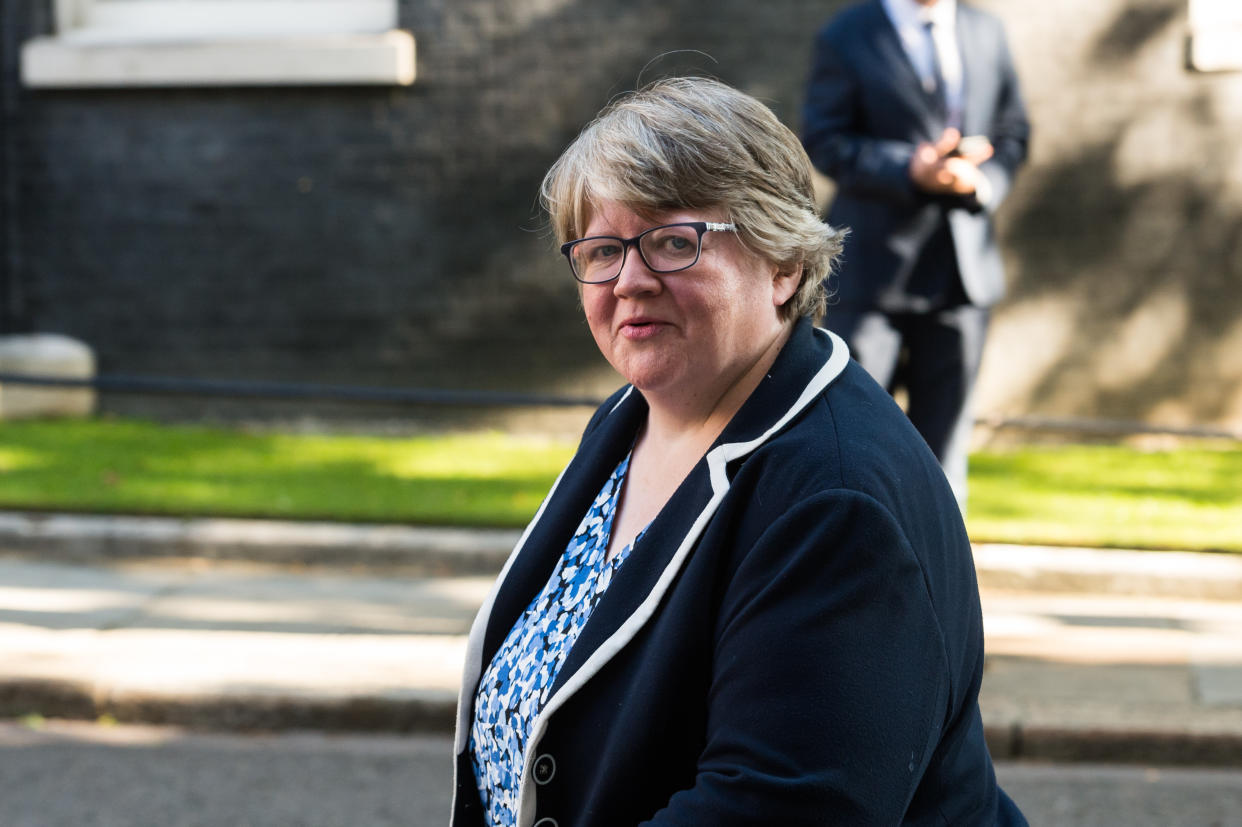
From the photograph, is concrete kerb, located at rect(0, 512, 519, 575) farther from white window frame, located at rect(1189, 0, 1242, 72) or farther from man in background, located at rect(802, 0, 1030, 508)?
white window frame, located at rect(1189, 0, 1242, 72)

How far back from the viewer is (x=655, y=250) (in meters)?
2.02

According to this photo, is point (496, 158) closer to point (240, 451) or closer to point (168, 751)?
point (240, 451)

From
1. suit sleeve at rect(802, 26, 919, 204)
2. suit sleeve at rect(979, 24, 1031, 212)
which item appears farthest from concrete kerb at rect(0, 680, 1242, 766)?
suit sleeve at rect(979, 24, 1031, 212)

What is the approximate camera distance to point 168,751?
471cm

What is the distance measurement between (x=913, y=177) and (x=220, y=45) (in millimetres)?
6146

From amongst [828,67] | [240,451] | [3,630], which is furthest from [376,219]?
[828,67]

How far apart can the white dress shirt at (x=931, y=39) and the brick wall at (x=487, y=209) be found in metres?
3.78

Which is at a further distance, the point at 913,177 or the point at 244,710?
the point at 244,710

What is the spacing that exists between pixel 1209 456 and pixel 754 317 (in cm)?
690

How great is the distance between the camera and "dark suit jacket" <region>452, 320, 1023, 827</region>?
5.35 ft

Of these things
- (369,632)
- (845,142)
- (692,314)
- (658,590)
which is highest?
(692,314)

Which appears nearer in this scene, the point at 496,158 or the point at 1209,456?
the point at 1209,456

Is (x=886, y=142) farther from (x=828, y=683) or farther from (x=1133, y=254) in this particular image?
(x=1133, y=254)

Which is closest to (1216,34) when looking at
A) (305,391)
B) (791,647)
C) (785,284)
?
(305,391)
